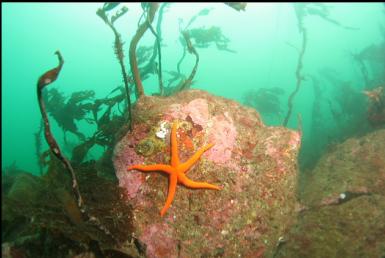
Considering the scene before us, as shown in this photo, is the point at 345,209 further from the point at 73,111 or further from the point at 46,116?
the point at 73,111

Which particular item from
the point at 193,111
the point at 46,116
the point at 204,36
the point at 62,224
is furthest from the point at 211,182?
the point at 204,36

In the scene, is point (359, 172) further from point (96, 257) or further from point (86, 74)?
point (86, 74)

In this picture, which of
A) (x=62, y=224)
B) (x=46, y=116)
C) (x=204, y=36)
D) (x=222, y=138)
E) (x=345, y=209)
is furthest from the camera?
(x=204, y=36)

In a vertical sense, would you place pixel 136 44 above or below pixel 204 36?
above

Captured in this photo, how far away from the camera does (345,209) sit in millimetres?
4023

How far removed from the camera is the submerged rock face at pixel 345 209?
3.68 metres

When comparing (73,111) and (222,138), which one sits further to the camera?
(73,111)

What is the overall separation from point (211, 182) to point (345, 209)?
6.78ft

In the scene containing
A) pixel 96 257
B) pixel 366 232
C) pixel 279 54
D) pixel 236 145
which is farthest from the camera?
pixel 279 54

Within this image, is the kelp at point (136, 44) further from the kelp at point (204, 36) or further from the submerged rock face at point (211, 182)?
the kelp at point (204, 36)

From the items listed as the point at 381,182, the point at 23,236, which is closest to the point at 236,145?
the point at 381,182

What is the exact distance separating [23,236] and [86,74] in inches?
6614

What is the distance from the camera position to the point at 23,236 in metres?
3.44

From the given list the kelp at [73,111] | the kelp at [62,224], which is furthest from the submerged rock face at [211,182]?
the kelp at [73,111]
